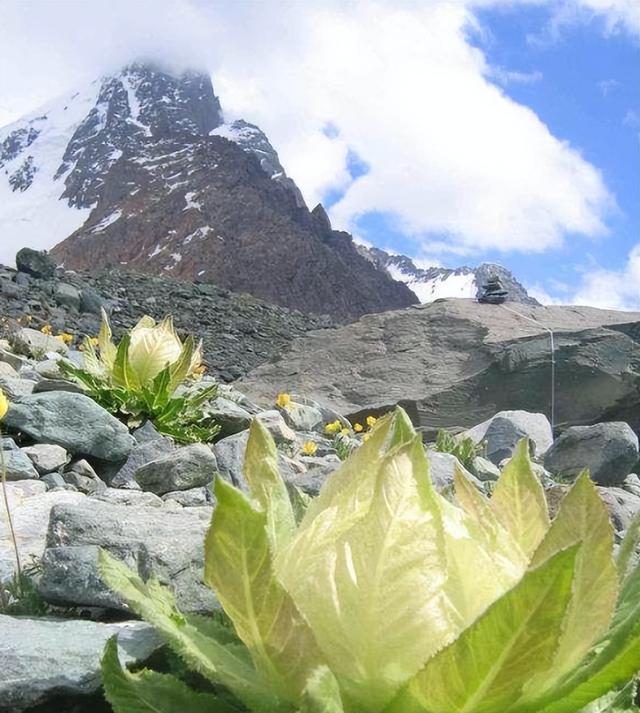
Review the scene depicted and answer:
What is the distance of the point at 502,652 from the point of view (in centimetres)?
88

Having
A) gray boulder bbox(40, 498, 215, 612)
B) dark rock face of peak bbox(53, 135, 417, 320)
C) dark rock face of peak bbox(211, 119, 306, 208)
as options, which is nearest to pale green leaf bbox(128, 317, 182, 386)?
gray boulder bbox(40, 498, 215, 612)

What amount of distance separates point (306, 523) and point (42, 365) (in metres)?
6.66

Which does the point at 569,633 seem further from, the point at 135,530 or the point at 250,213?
the point at 250,213

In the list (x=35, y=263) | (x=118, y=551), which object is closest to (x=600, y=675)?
(x=118, y=551)

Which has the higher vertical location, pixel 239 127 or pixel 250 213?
pixel 239 127

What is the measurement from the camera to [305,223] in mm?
92625

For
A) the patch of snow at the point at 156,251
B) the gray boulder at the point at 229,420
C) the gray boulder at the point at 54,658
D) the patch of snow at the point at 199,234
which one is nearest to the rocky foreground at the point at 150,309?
the gray boulder at the point at 229,420

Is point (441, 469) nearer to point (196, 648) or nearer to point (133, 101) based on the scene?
point (196, 648)

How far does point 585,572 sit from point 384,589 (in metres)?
0.27

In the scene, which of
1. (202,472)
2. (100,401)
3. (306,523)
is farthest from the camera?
(100,401)

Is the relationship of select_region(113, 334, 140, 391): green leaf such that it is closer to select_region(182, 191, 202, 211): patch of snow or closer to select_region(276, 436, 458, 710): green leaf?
select_region(276, 436, 458, 710): green leaf

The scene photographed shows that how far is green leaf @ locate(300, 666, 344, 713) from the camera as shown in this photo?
0.88m

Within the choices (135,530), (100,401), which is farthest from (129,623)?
(100,401)

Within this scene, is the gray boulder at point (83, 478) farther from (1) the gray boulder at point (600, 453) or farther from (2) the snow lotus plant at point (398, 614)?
(1) the gray boulder at point (600, 453)
